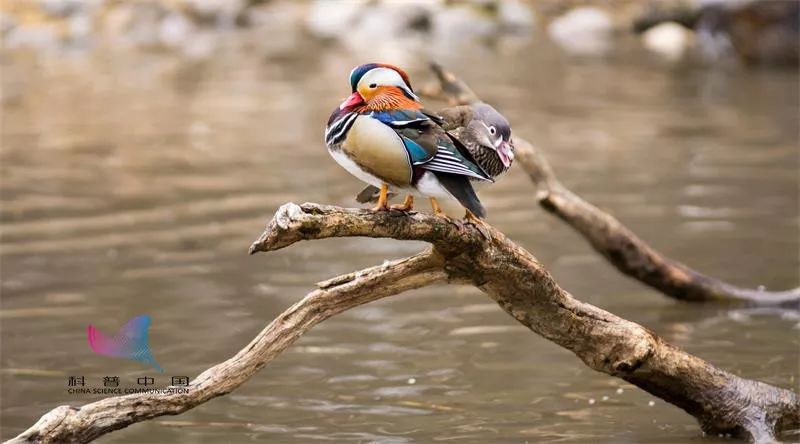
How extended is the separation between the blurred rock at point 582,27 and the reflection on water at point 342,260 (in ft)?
26.9

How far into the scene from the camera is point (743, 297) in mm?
6930

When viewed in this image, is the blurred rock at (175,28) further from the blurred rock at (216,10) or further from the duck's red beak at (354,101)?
the duck's red beak at (354,101)

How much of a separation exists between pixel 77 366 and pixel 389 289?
8.03 ft

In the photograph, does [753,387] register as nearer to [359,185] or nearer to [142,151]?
[359,185]

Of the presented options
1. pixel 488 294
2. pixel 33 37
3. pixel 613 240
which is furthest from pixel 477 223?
pixel 33 37

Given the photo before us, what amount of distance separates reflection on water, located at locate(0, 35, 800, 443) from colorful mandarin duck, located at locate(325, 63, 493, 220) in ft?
5.55

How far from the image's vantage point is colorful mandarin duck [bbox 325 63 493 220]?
140 inches

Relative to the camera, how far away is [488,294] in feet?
14.6

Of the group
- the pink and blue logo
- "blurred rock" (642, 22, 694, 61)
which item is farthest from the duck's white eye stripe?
"blurred rock" (642, 22, 694, 61)

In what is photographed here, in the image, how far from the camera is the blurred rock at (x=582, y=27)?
2411 centimetres

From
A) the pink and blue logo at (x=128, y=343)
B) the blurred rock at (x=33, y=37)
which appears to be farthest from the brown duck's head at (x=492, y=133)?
the blurred rock at (x=33, y=37)

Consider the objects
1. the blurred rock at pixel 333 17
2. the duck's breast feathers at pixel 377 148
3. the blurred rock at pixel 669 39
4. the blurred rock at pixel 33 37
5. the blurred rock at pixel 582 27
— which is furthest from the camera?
the blurred rock at pixel 333 17

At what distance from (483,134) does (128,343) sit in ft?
9.26

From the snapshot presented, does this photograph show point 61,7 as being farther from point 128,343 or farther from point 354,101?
point 354,101
